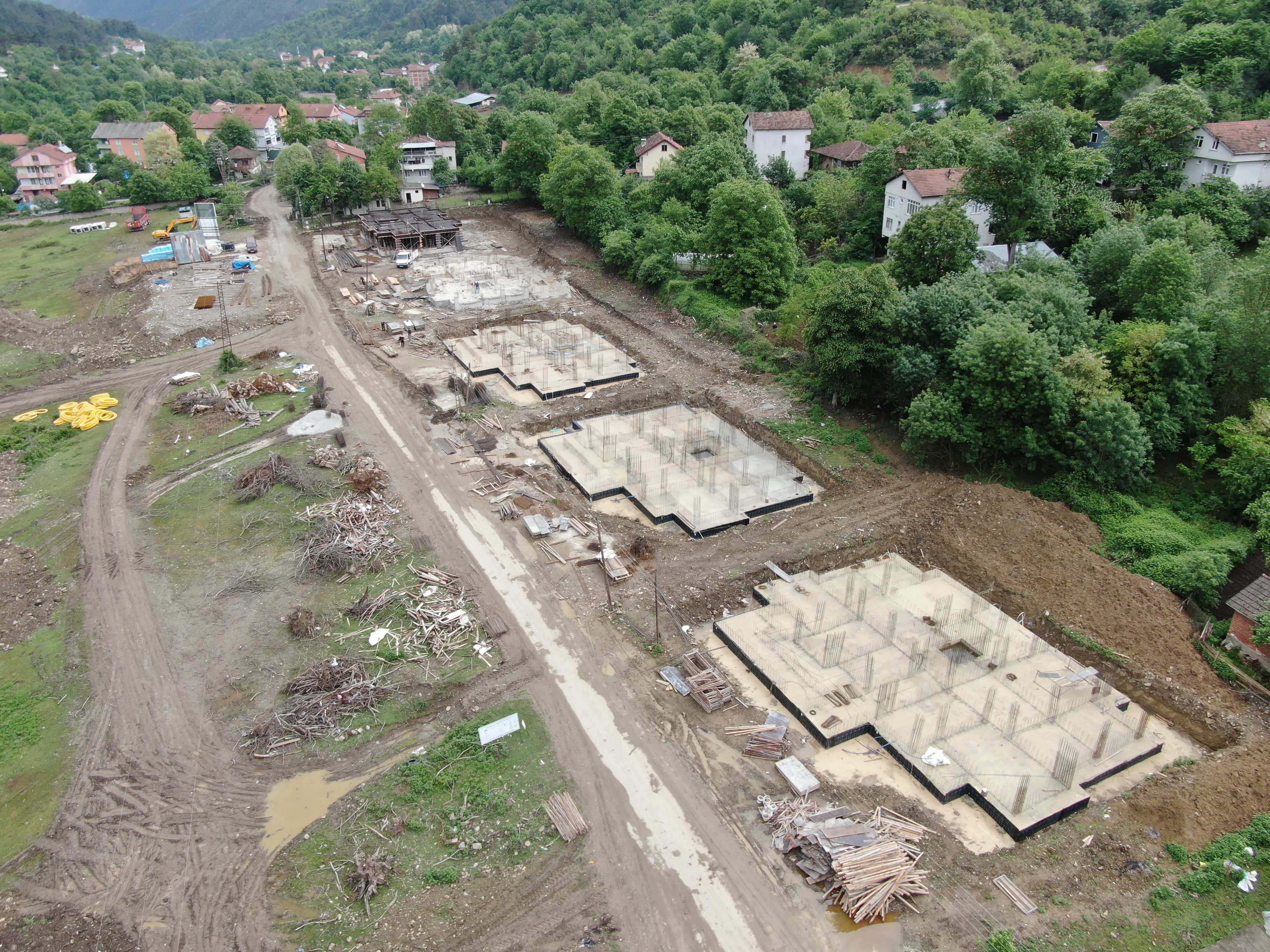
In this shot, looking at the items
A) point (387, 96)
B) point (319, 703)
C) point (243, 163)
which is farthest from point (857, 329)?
point (387, 96)

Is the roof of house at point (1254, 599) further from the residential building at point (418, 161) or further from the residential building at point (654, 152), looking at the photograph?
the residential building at point (418, 161)

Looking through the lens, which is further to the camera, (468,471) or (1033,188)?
(1033,188)

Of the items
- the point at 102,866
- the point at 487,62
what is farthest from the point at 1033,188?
the point at 487,62

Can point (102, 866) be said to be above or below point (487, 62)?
below

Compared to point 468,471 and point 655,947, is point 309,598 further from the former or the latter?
point 655,947

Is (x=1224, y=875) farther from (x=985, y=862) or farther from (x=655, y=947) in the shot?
(x=655, y=947)

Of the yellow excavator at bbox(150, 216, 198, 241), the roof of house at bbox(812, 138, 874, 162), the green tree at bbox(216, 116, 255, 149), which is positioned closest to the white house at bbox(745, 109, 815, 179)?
the roof of house at bbox(812, 138, 874, 162)

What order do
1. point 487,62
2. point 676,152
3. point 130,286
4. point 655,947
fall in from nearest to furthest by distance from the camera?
point 655,947 < point 130,286 < point 676,152 < point 487,62

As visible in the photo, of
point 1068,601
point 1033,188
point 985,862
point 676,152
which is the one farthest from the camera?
point 676,152
